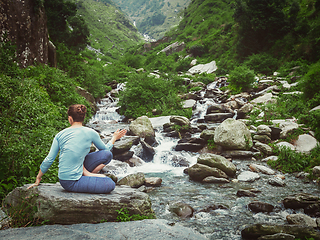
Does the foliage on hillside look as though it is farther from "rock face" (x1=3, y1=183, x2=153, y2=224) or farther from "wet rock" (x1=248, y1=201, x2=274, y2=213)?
"wet rock" (x1=248, y1=201, x2=274, y2=213)

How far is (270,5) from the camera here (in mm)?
23984

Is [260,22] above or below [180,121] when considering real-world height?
above

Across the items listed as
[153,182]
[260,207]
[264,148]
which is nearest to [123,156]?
[153,182]

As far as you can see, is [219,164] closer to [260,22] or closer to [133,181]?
[133,181]

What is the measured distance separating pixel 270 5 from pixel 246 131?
73.3 feet

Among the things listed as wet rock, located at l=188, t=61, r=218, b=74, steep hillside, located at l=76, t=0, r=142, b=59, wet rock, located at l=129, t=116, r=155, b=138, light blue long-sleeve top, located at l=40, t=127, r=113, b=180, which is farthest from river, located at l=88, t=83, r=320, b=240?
steep hillside, located at l=76, t=0, r=142, b=59

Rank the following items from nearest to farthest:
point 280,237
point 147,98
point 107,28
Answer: point 280,237 → point 147,98 → point 107,28

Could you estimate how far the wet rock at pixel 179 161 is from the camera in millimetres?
9575

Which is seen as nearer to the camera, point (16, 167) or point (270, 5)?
point (16, 167)

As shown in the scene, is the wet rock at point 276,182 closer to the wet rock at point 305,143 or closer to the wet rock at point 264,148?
the wet rock at point 264,148

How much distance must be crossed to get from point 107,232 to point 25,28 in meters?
13.2

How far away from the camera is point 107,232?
2980mm

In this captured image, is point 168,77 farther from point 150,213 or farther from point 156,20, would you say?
point 156,20

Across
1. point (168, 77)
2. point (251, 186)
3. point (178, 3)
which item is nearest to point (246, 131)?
point (251, 186)
